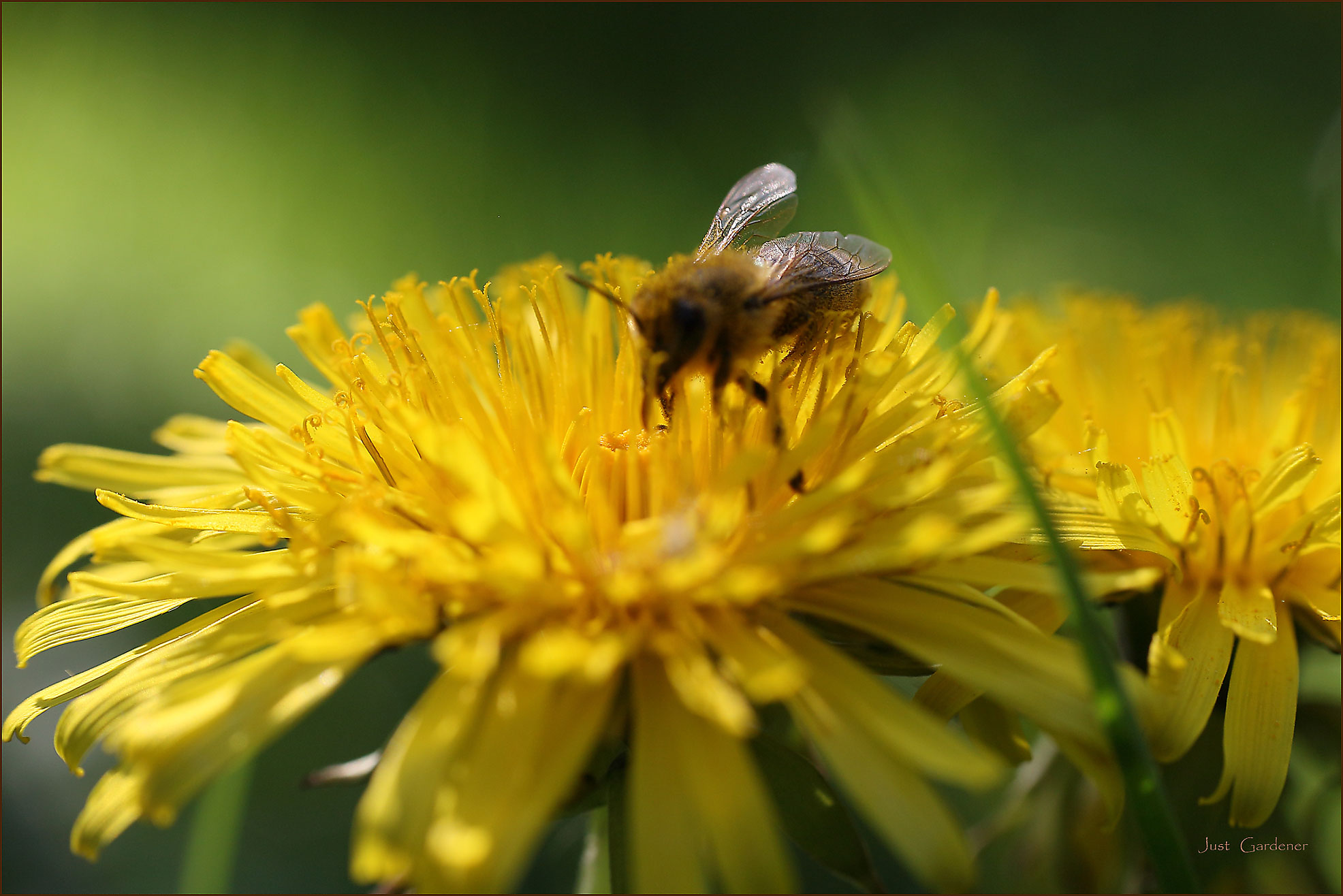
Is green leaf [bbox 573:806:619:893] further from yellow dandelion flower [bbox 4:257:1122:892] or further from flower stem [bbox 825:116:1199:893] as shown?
flower stem [bbox 825:116:1199:893]

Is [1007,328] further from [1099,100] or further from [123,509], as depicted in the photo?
[1099,100]

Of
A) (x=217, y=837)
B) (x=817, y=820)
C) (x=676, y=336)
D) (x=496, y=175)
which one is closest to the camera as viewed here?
(x=817, y=820)

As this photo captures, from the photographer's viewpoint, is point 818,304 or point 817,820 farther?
point 818,304

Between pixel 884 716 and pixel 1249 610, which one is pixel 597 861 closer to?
pixel 884 716

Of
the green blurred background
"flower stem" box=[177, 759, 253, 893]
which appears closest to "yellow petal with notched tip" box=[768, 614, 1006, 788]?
the green blurred background

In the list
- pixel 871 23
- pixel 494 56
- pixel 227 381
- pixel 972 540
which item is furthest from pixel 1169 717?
pixel 871 23

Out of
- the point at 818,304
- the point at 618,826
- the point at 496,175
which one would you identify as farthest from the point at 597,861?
the point at 496,175
